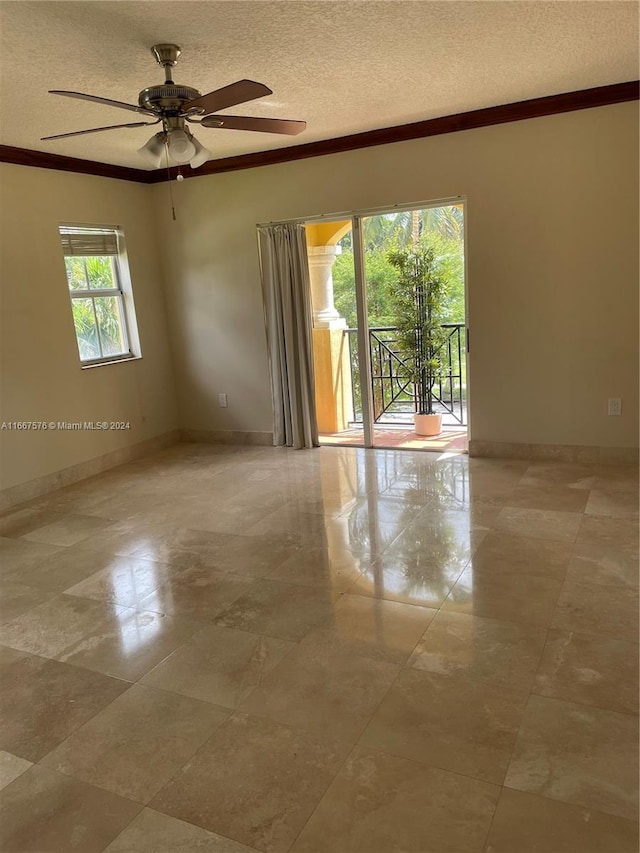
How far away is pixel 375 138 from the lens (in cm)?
472

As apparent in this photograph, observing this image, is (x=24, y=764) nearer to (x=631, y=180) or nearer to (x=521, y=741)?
(x=521, y=741)

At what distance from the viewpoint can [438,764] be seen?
6.05 ft

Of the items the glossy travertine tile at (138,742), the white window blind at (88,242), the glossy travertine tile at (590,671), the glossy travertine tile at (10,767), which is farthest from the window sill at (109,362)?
the glossy travertine tile at (590,671)

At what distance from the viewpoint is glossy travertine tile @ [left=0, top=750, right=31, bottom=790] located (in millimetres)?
1904

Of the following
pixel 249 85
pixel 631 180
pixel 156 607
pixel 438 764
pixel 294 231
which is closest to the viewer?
pixel 438 764

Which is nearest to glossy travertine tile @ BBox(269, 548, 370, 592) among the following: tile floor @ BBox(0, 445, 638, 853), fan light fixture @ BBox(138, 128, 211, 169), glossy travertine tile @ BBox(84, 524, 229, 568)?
tile floor @ BBox(0, 445, 638, 853)

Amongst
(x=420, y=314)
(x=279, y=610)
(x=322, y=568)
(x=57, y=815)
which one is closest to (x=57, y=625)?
(x=279, y=610)

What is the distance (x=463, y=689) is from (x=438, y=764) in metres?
0.37

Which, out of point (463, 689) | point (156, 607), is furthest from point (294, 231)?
point (463, 689)

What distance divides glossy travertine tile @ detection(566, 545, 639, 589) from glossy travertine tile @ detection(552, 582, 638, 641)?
0.22 feet

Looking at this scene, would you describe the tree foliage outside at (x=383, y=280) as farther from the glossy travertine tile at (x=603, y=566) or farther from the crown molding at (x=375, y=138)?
the glossy travertine tile at (x=603, y=566)

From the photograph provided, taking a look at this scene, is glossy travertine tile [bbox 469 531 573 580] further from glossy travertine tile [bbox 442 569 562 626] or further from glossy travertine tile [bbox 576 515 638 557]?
glossy travertine tile [bbox 576 515 638 557]

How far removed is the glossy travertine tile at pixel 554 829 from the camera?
1.55m

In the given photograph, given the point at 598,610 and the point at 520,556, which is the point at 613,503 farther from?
the point at 598,610
